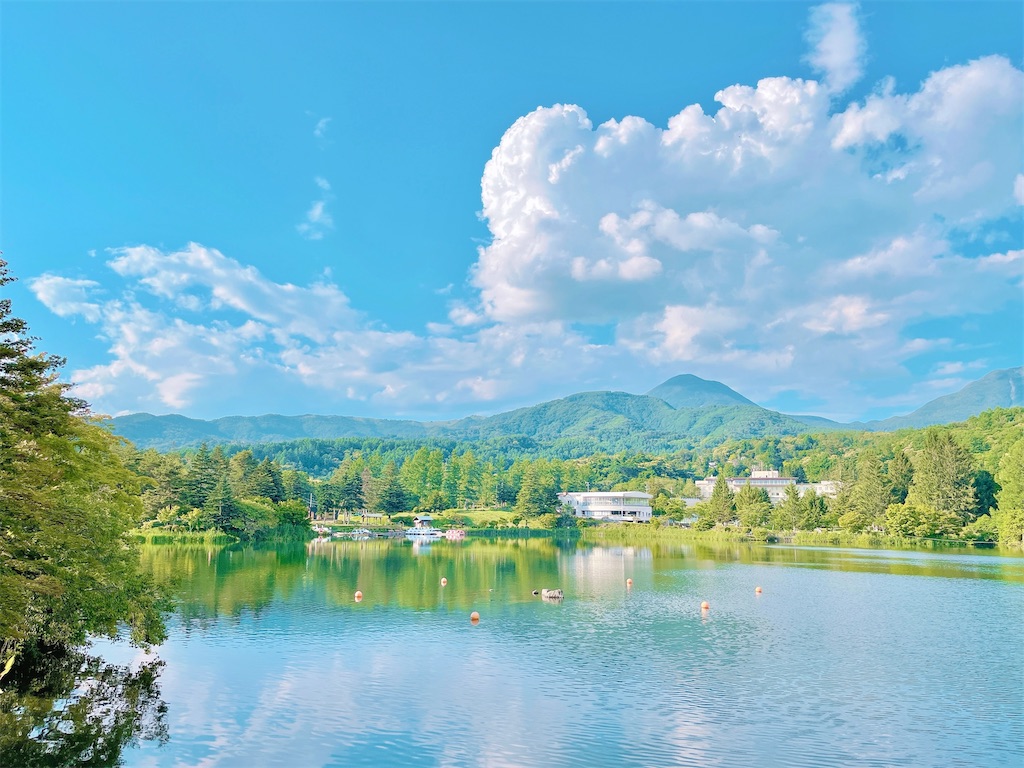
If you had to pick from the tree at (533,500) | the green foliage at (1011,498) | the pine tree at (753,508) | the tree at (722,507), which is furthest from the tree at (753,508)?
the tree at (533,500)

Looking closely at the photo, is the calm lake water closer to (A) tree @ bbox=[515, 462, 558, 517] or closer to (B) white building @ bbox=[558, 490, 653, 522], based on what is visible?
(A) tree @ bbox=[515, 462, 558, 517]

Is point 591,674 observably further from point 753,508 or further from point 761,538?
point 753,508

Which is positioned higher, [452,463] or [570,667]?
[452,463]

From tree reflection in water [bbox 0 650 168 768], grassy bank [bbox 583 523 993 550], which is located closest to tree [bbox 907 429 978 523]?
grassy bank [bbox 583 523 993 550]

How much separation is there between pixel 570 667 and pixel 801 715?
7754 millimetres

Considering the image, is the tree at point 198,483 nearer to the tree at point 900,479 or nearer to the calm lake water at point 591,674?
the calm lake water at point 591,674

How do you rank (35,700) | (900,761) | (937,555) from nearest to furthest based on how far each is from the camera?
(900,761)
(35,700)
(937,555)

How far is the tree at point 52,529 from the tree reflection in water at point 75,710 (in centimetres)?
86

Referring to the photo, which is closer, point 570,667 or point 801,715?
point 801,715

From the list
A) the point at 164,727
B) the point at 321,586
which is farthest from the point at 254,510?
the point at 164,727

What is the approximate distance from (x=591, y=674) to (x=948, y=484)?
3244 inches

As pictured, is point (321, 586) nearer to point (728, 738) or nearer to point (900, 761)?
point (728, 738)

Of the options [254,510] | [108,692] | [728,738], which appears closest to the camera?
[728,738]

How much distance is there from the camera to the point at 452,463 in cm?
15688
